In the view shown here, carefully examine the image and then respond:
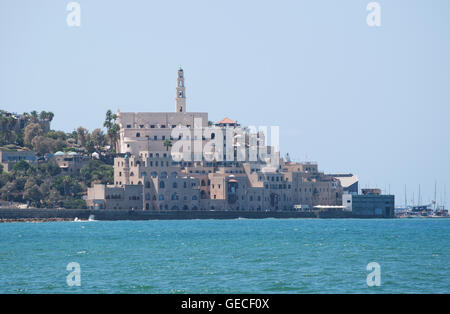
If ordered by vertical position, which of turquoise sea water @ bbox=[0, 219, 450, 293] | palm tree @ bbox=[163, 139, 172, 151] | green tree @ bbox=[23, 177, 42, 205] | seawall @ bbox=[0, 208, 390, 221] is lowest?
turquoise sea water @ bbox=[0, 219, 450, 293]

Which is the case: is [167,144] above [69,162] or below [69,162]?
above

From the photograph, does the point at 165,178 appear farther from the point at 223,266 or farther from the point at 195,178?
the point at 223,266

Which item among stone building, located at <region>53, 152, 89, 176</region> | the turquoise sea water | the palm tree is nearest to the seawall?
the palm tree

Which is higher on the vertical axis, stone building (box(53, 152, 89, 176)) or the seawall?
stone building (box(53, 152, 89, 176))

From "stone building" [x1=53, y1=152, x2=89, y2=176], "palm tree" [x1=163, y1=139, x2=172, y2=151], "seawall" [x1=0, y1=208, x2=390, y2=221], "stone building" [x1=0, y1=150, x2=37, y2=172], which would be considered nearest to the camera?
"seawall" [x1=0, y1=208, x2=390, y2=221]

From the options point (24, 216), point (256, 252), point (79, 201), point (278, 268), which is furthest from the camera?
point (79, 201)

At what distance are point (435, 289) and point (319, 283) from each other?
22.2 ft

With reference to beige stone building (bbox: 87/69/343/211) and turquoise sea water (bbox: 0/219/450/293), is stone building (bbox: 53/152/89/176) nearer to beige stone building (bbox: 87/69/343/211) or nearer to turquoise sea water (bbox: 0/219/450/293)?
beige stone building (bbox: 87/69/343/211)

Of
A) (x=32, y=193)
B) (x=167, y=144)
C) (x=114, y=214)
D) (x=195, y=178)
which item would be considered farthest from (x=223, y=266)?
(x=167, y=144)

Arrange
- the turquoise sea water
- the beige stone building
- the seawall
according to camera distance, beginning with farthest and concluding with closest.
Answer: the beige stone building, the seawall, the turquoise sea water

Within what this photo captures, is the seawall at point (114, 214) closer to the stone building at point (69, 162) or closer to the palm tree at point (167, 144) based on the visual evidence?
the palm tree at point (167, 144)
